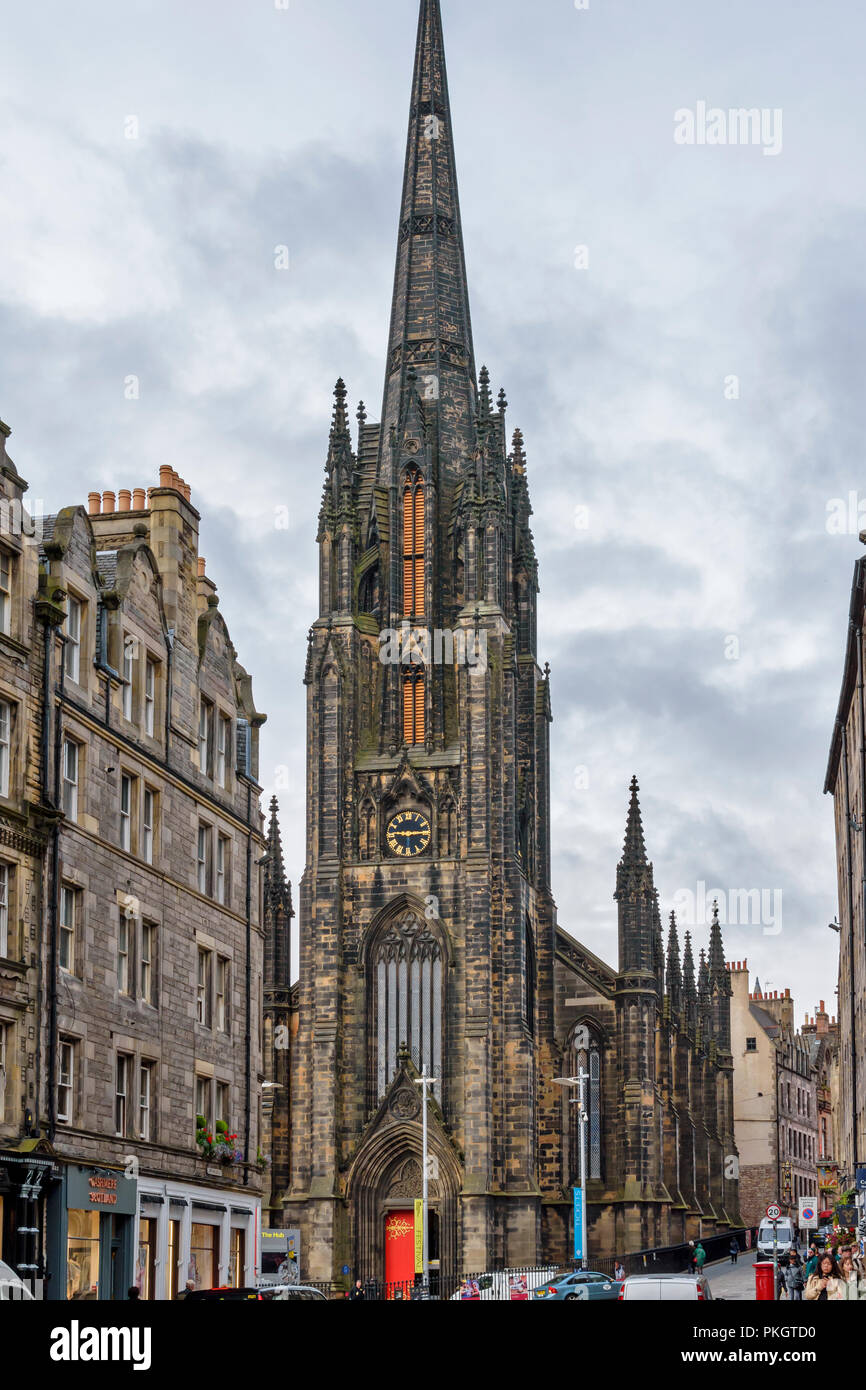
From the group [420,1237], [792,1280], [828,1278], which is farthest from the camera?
[420,1237]

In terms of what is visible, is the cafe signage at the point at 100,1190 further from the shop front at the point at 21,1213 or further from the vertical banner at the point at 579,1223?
the vertical banner at the point at 579,1223

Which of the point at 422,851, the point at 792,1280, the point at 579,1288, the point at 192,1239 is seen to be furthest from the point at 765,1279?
the point at 422,851

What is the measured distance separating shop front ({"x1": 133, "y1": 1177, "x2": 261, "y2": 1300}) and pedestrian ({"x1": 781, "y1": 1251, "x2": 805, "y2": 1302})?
11290mm

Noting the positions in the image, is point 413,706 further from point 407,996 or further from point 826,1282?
point 826,1282

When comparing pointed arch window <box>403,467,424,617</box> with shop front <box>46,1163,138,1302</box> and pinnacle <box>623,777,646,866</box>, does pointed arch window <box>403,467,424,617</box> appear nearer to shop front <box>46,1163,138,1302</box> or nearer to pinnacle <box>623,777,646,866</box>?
pinnacle <box>623,777,646,866</box>

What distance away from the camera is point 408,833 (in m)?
76.6

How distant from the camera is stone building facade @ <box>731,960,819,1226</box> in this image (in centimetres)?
11850

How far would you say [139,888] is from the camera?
36938 millimetres

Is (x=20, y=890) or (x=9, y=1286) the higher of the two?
(x=20, y=890)

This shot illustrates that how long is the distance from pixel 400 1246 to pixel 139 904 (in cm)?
3985

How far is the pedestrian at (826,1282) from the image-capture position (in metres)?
20.8

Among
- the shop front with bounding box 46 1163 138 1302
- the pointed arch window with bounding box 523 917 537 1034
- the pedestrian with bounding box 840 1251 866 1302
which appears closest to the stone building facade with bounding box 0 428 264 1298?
the shop front with bounding box 46 1163 138 1302

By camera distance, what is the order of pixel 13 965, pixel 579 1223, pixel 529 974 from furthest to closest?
pixel 529 974
pixel 579 1223
pixel 13 965
